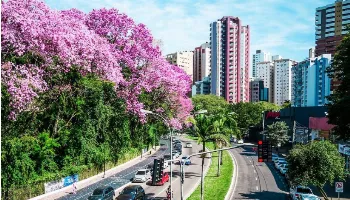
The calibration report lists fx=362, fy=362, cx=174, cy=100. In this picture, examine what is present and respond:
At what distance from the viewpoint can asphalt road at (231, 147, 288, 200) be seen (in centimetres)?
3444

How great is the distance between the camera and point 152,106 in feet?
165

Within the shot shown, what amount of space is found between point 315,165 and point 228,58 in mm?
124929

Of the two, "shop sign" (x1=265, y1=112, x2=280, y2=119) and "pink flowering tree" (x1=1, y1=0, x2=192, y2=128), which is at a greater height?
"pink flowering tree" (x1=1, y1=0, x2=192, y2=128)

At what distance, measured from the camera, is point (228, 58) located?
498 feet

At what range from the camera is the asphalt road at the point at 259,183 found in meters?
34.4

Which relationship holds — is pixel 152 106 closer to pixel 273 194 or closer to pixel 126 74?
pixel 126 74

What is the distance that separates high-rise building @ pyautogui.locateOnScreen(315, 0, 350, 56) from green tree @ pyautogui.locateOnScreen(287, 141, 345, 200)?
5016 inches

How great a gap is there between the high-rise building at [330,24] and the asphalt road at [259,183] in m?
110

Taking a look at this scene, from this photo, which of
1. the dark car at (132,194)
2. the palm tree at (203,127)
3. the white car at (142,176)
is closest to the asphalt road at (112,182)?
the white car at (142,176)

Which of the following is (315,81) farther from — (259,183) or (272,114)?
(259,183)

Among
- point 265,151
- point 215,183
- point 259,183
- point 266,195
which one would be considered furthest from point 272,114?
point 265,151

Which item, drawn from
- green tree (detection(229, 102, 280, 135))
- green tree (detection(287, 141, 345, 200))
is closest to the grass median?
green tree (detection(287, 141, 345, 200))

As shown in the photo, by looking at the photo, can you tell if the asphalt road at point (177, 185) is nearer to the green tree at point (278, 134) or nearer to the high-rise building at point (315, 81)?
the green tree at point (278, 134)

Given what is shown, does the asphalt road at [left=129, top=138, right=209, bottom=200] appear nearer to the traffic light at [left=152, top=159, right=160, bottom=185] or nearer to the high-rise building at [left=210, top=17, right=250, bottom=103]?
the traffic light at [left=152, top=159, right=160, bottom=185]
